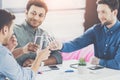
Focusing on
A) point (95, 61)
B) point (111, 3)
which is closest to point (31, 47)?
point (95, 61)

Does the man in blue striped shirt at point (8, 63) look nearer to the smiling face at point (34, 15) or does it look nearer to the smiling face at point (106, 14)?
the smiling face at point (34, 15)

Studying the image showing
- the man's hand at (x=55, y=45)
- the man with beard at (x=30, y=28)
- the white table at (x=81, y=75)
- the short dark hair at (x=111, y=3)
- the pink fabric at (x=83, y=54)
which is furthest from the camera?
the pink fabric at (x=83, y=54)

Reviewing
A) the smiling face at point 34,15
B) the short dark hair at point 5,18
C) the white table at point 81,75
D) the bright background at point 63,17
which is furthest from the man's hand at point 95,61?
the short dark hair at point 5,18

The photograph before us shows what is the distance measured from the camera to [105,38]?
243 centimetres

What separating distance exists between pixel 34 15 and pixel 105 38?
2.23 ft

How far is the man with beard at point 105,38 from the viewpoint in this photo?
233 centimetres

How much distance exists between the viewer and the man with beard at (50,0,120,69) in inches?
91.9

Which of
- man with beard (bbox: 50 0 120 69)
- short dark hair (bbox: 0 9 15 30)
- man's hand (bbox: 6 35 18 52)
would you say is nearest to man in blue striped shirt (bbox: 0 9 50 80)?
short dark hair (bbox: 0 9 15 30)

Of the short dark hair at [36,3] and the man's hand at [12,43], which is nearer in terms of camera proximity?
the man's hand at [12,43]

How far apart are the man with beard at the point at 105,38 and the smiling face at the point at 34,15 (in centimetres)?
24

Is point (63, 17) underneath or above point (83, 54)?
above

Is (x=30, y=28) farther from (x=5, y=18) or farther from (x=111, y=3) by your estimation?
(x=111, y=3)

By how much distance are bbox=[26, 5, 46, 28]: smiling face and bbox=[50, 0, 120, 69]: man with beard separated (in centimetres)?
24

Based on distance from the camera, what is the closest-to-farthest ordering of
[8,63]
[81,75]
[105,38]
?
1. [8,63]
2. [81,75]
3. [105,38]
